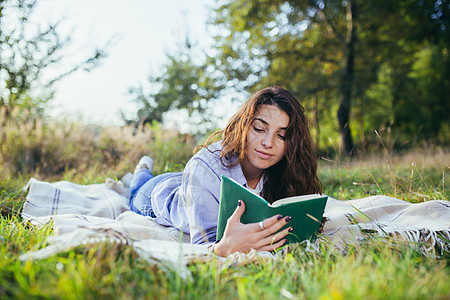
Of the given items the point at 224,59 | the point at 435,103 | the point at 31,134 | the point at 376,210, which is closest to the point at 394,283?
the point at 376,210

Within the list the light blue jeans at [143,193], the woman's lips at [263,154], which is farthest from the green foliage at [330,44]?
the woman's lips at [263,154]

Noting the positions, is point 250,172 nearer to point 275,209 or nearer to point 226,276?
point 275,209

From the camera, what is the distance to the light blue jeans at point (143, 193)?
2.88m

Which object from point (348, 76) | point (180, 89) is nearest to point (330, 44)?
point (348, 76)

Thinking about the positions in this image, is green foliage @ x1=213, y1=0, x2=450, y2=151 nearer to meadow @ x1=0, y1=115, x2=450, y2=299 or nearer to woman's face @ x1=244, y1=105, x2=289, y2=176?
woman's face @ x1=244, y1=105, x2=289, y2=176

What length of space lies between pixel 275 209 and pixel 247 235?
0.67 ft

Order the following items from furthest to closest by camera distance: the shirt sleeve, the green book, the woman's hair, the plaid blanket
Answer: the woman's hair, the shirt sleeve, the green book, the plaid blanket

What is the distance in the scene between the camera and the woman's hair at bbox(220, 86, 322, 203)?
87.4 inches

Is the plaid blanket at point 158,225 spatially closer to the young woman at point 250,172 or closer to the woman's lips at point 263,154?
the young woman at point 250,172

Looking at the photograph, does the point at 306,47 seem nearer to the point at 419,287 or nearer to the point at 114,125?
the point at 114,125

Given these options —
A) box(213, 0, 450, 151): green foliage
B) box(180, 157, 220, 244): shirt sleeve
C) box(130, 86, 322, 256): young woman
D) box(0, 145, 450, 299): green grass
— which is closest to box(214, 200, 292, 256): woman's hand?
box(130, 86, 322, 256): young woman

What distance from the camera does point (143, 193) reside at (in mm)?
3023

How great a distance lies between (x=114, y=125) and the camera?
650 centimetres

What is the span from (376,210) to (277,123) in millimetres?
1081
